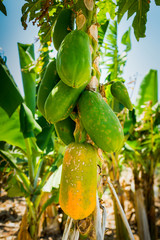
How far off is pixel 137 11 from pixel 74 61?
0.79 meters

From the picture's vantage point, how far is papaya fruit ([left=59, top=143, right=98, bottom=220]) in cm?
63

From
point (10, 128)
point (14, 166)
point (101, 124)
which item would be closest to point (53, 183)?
Result: point (14, 166)

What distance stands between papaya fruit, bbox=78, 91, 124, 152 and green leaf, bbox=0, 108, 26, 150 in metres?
1.48

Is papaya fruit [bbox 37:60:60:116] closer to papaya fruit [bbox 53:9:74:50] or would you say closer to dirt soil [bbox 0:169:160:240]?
papaya fruit [bbox 53:9:74:50]

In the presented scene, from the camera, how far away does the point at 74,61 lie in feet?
2.24

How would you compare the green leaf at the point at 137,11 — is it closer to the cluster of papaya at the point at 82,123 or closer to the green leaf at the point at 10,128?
the cluster of papaya at the point at 82,123

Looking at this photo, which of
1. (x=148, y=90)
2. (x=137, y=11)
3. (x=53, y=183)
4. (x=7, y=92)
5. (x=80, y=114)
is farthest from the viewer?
(x=148, y=90)

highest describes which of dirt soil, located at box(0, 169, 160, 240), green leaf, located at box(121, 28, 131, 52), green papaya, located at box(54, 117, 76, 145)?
green leaf, located at box(121, 28, 131, 52)

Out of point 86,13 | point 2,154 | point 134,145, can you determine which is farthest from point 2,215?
point 86,13

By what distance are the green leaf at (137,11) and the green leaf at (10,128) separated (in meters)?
1.47

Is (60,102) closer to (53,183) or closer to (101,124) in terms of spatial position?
(101,124)

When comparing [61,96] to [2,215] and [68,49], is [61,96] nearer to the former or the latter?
[68,49]

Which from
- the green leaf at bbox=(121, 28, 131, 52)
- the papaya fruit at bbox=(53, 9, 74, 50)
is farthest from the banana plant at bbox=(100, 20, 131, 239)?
the papaya fruit at bbox=(53, 9, 74, 50)

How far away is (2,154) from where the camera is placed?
1.98 meters
